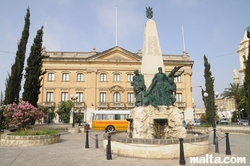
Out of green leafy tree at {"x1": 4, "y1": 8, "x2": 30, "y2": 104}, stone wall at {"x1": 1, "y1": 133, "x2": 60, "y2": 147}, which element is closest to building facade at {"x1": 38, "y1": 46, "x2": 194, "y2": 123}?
green leafy tree at {"x1": 4, "y1": 8, "x2": 30, "y2": 104}

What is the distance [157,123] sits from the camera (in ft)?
28.2

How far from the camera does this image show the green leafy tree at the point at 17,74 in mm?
18031

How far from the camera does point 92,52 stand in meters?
36.0

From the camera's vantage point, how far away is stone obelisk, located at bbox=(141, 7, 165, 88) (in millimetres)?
10195

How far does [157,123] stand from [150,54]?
154 inches

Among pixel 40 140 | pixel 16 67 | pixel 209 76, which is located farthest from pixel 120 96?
pixel 40 140

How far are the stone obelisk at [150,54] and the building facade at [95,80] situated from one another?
953 inches

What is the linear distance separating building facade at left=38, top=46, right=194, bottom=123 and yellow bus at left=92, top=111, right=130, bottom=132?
39.6 ft

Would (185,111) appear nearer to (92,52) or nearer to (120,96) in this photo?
(120,96)

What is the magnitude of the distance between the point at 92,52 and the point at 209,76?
21.1 meters

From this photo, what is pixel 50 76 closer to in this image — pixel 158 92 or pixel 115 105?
pixel 115 105

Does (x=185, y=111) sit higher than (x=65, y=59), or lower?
lower

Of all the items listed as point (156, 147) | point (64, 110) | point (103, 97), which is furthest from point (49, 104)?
point (156, 147)

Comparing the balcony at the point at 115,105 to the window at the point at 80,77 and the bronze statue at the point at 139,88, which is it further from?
the bronze statue at the point at 139,88
